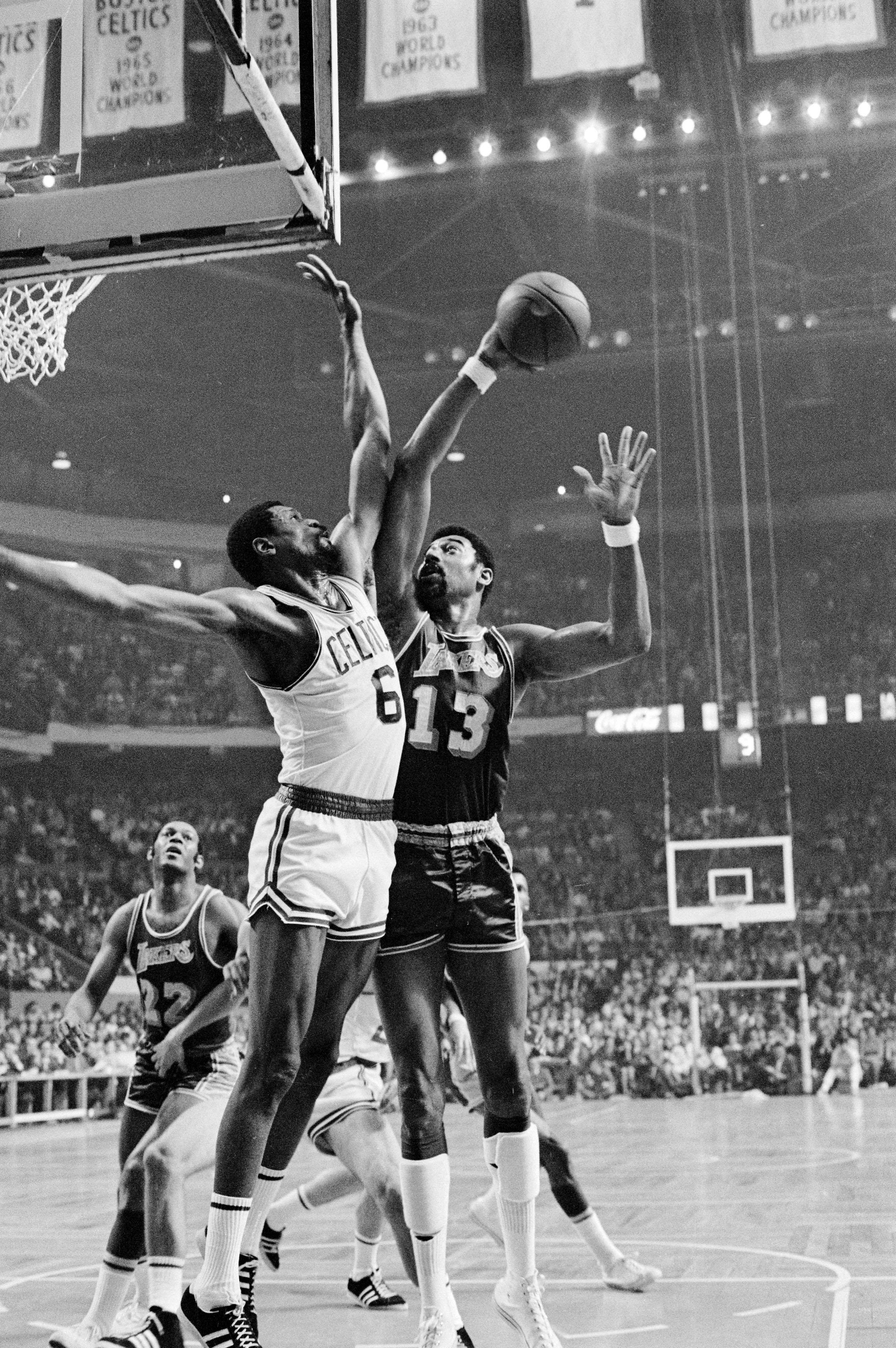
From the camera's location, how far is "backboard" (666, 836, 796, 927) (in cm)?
2167

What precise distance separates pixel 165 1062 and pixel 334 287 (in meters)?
2.80

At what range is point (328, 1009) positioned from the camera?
4055 millimetres

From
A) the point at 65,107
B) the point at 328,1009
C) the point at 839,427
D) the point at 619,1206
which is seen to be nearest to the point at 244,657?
the point at 328,1009

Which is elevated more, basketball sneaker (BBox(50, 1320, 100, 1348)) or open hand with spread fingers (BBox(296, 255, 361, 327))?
open hand with spread fingers (BBox(296, 255, 361, 327))

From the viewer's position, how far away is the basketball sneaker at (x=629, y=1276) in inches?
222

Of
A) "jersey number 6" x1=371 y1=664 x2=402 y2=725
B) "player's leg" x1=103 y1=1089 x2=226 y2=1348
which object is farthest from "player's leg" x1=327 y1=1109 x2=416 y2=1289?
"jersey number 6" x1=371 y1=664 x2=402 y2=725

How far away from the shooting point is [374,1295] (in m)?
5.66

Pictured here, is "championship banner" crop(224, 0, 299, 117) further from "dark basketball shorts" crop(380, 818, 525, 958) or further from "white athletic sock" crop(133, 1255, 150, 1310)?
"white athletic sock" crop(133, 1255, 150, 1310)

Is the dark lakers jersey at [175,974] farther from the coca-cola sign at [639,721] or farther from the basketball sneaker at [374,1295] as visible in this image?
the coca-cola sign at [639,721]

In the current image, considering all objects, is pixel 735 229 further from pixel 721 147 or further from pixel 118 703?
pixel 118 703

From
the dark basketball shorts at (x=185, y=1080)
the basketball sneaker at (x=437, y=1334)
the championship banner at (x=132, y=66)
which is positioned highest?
the championship banner at (x=132, y=66)

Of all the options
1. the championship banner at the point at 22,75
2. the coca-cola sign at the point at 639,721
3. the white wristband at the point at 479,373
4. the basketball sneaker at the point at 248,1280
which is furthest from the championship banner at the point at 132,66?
the coca-cola sign at the point at 639,721

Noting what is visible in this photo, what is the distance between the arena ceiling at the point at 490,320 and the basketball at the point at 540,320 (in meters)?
15.4

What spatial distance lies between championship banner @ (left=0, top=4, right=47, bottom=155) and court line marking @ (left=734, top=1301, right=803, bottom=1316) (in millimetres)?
5466
